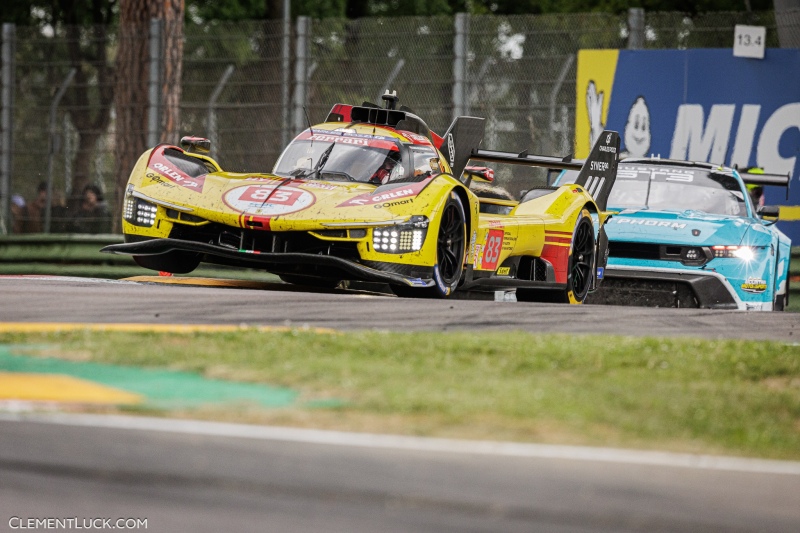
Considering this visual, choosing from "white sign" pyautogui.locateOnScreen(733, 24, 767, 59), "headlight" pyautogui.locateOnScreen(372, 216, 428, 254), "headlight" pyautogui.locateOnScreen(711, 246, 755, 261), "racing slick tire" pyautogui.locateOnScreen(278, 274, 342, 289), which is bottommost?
"racing slick tire" pyautogui.locateOnScreen(278, 274, 342, 289)

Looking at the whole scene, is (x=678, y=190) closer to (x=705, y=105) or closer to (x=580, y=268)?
(x=580, y=268)

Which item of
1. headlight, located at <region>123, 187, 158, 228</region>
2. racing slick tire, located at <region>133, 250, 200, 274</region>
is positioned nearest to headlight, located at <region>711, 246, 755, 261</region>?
racing slick tire, located at <region>133, 250, 200, 274</region>

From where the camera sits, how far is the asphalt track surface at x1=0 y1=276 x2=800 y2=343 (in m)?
7.71

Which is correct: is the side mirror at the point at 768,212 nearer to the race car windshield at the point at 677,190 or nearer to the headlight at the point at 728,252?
the race car windshield at the point at 677,190

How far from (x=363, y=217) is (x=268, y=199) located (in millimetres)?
711

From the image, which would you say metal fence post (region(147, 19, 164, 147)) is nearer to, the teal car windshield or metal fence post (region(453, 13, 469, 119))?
metal fence post (region(453, 13, 469, 119))

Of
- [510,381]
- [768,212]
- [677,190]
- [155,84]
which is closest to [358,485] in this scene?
[510,381]

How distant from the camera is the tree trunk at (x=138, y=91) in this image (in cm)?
1716

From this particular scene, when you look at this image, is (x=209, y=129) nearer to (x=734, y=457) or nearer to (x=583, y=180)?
(x=583, y=180)

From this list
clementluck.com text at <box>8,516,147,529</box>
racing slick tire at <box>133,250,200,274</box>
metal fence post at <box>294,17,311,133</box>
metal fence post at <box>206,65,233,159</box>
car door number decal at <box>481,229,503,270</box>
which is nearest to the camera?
clementluck.com text at <box>8,516,147,529</box>

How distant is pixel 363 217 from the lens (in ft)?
30.8

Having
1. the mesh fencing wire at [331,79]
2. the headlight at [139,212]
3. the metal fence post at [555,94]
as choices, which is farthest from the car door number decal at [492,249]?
the metal fence post at [555,94]

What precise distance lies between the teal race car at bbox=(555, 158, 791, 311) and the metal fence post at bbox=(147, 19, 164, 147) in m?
6.32

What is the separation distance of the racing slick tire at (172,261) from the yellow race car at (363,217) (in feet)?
0.04
